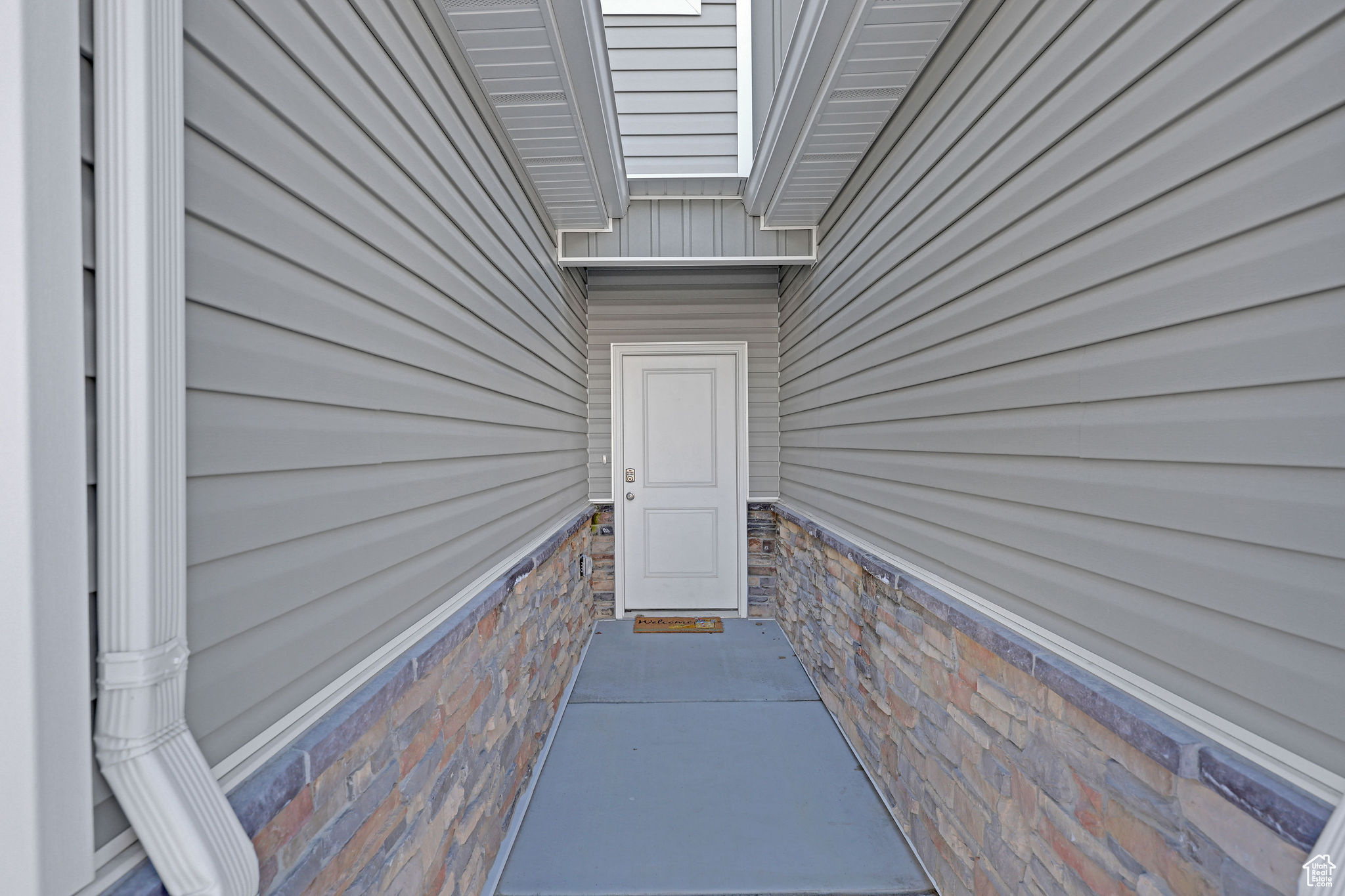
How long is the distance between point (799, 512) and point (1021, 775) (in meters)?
2.63

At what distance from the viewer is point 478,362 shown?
206cm

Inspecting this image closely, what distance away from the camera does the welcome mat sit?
15.0 ft

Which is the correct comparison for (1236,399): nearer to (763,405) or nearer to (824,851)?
(824,851)

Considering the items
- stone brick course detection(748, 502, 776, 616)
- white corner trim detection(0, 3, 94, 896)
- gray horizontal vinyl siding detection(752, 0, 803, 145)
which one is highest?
gray horizontal vinyl siding detection(752, 0, 803, 145)

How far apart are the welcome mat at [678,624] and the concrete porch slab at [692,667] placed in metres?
0.06

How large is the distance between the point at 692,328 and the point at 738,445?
0.92 meters

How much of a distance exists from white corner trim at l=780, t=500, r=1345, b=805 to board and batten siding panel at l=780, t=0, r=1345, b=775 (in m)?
0.01

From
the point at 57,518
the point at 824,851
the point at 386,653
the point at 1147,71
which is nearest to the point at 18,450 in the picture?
the point at 57,518

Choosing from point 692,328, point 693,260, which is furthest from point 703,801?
point 692,328

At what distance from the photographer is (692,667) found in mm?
3869

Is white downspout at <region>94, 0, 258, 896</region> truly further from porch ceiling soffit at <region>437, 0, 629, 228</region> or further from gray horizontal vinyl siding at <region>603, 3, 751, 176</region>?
gray horizontal vinyl siding at <region>603, 3, 751, 176</region>

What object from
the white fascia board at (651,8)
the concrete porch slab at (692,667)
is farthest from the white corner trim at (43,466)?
the white fascia board at (651,8)

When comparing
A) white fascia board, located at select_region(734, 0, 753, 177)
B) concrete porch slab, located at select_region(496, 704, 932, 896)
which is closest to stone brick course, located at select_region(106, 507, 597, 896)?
concrete porch slab, located at select_region(496, 704, 932, 896)

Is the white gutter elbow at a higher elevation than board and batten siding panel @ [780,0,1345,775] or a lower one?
lower
